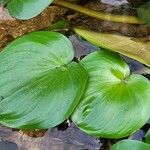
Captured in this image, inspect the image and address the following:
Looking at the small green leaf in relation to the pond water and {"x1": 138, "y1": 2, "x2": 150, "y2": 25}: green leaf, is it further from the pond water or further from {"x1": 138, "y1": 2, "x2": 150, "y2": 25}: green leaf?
the pond water

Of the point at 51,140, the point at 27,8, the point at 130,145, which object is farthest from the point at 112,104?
the point at 27,8

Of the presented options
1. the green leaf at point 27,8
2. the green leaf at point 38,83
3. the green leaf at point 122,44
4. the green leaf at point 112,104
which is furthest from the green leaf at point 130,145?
the green leaf at point 27,8

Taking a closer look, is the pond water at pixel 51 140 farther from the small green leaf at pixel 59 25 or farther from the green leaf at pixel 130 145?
the small green leaf at pixel 59 25

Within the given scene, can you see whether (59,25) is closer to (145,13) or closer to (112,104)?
(145,13)

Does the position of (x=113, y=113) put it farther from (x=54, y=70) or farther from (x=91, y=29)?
(x=91, y=29)

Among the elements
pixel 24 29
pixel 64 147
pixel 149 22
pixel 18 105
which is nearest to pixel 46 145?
pixel 64 147

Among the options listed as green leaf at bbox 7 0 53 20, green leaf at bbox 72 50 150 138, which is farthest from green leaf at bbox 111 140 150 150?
green leaf at bbox 7 0 53 20
